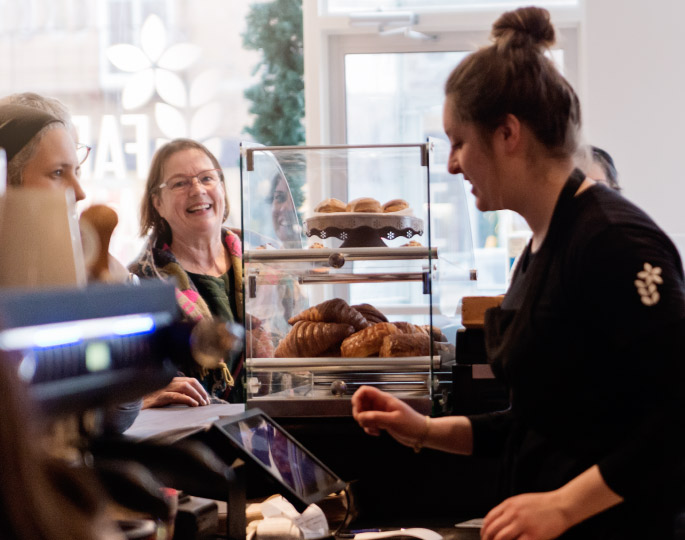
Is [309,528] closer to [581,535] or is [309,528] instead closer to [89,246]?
[581,535]

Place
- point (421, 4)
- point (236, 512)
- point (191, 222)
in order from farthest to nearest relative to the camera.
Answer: point (421, 4)
point (191, 222)
point (236, 512)

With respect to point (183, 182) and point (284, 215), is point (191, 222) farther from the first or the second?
point (284, 215)

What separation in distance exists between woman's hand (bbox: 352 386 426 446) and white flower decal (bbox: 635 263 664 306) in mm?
397

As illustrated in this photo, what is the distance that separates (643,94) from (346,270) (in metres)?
2.82

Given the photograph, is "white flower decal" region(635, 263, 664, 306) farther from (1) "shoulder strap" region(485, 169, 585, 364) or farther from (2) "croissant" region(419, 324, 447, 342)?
(2) "croissant" region(419, 324, 447, 342)

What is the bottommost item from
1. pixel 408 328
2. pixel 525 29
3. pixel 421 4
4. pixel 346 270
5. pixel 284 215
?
pixel 408 328

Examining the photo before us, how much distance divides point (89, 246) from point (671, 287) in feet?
2.15

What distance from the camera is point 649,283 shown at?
0.88 m

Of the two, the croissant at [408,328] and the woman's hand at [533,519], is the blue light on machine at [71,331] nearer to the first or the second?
the woman's hand at [533,519]

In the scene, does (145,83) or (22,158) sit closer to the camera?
(22,158)

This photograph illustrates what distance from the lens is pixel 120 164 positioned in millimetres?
4398

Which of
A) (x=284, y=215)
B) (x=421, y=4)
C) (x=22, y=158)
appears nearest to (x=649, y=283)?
(x=22, y=158)

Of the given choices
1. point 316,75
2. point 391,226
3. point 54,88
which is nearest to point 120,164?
point 54,88

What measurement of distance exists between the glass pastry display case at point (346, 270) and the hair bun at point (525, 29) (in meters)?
0.49
